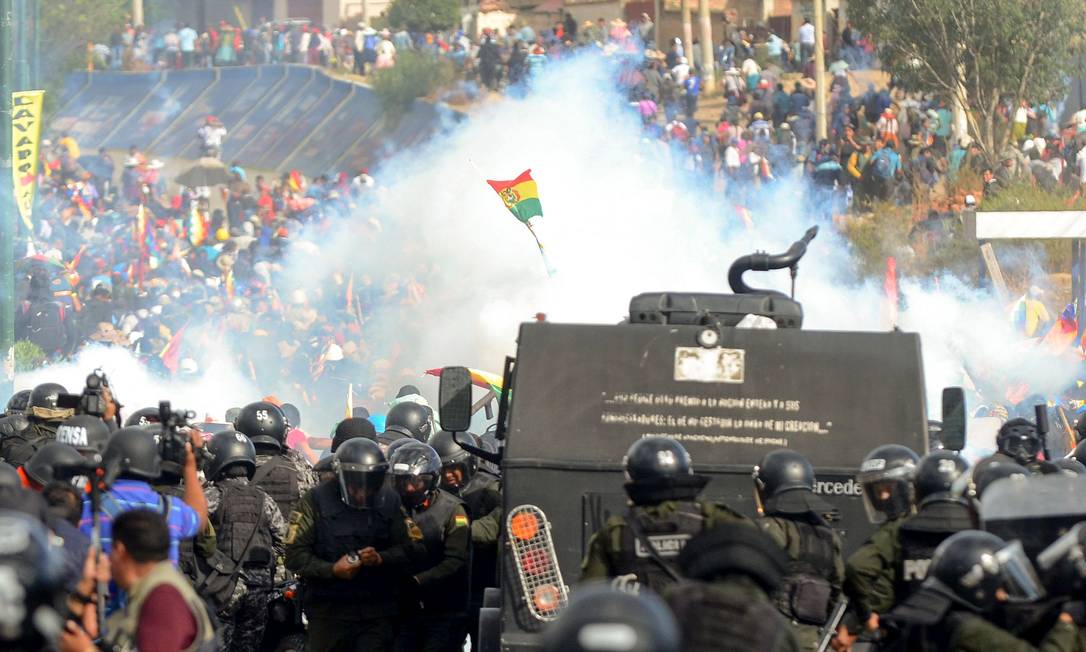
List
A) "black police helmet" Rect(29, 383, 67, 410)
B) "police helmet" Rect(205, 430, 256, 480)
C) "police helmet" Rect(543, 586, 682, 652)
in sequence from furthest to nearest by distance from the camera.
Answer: "black police helmet" Rect(29, 383, 67, 410) → "police helmet" Rect(205, 430, 256, 480) → "police helmet" Rect(543, 586, 682, 652)

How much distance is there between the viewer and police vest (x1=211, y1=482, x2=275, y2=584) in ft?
28.8

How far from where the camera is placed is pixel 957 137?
119 ft

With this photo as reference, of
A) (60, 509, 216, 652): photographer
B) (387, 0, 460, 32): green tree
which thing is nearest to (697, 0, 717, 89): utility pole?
(387, 0, 460, 32): green tree

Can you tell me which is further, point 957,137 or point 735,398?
point 957,137

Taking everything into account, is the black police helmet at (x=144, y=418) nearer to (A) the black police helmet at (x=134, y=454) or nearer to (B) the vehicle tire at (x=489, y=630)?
(B) the vehicle tire at (x=489, y=630)

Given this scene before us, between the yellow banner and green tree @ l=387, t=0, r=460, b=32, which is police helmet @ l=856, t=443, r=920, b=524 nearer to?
the yellow banner

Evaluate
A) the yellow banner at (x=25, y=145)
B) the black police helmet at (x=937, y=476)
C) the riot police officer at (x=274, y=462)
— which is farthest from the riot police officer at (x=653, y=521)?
the yellow banner at (x=25, y=145)

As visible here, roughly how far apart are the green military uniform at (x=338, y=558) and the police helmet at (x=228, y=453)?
1007 mm

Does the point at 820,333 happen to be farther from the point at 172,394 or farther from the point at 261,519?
the point at 172,394

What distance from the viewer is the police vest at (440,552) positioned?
27.9ft

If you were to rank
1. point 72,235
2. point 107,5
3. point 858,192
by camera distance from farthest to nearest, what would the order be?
point 107,5 → point 72,235 → point 858,192

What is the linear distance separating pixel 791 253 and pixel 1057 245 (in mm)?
22428

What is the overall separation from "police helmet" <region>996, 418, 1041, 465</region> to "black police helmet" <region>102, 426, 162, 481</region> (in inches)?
196

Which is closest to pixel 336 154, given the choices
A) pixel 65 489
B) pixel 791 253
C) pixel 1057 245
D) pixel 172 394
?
pixel 172 394
